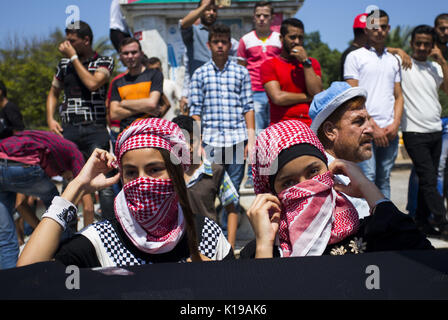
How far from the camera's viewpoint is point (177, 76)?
9492 mm

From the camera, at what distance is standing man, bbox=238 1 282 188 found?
5039mm

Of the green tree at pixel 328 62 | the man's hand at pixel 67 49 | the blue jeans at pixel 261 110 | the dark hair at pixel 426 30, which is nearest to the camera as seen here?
the man's hand at pixel 67 49

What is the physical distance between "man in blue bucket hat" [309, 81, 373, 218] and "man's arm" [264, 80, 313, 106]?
1644 mm

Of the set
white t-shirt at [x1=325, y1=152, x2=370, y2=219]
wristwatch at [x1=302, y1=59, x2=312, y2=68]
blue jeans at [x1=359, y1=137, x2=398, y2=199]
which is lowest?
blue jeans at [x1=359, y1=137, x2=398, y2=199]

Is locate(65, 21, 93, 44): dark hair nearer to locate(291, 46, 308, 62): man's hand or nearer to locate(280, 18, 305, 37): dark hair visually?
locate(280, 18, 305, 37): dark hair

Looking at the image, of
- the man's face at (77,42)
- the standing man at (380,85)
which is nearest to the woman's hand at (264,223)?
the standing man at (380,85)

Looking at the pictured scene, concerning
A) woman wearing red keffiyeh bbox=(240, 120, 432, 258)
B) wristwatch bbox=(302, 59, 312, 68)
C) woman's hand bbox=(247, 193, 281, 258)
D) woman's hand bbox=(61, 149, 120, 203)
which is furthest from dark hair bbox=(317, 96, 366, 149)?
wristwatch bbox=(302, 59, 312, 68)

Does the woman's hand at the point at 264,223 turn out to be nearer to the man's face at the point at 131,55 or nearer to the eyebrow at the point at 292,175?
the eyebrow at the point at 292,175

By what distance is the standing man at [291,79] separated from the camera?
3928 millimetres

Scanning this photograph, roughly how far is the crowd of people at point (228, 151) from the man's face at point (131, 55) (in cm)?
1

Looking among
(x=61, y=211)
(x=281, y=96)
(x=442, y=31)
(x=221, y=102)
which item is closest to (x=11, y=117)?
(x=221, y=102)

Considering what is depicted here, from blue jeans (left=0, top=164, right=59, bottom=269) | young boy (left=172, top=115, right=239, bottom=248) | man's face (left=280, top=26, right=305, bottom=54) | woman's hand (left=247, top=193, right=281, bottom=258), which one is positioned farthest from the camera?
man's face (left=280, top=26, right=305, bottom=54)

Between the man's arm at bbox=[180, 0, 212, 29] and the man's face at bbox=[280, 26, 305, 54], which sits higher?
the man's arm at bbox=[180, 0, 212, 29]

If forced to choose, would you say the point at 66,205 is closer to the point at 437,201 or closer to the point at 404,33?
the point at 437,201
